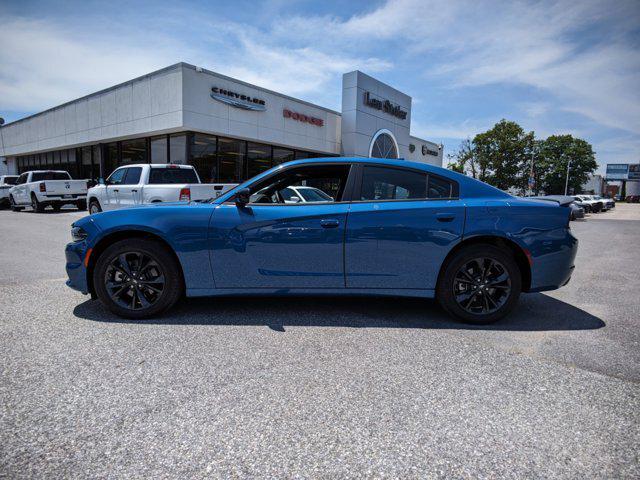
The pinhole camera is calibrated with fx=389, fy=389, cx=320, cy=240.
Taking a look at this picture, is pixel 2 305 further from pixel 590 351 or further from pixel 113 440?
pixel 590 351

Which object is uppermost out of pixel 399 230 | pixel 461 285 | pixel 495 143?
pixel 495 143

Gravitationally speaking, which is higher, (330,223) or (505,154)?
(505,154)

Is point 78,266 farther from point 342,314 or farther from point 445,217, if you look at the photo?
point 445,217

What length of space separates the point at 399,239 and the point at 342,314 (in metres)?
0.99

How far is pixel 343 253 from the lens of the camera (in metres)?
3.68

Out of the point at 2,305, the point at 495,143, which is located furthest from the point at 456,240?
the point at 495,143

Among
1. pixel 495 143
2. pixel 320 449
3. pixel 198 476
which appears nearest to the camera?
pixel 198 476

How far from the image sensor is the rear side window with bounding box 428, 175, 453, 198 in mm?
3828

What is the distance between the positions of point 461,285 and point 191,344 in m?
2.55

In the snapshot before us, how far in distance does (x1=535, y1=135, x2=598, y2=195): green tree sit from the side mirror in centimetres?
7969

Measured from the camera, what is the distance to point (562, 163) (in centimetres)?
7319

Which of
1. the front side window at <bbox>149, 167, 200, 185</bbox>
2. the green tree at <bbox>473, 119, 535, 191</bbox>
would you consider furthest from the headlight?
the green tree at <bbox>473, 119, 535, 191</bbox>

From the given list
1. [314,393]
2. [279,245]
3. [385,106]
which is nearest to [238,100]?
[385,106]

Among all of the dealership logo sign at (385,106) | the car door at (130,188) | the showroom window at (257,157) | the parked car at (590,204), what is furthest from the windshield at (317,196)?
the parked car at (590,204)
